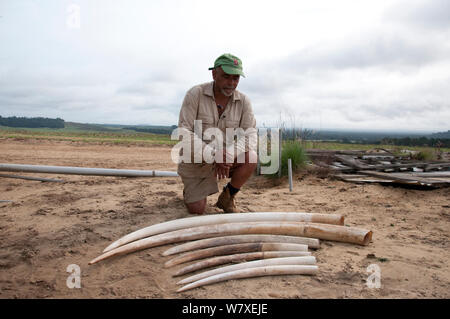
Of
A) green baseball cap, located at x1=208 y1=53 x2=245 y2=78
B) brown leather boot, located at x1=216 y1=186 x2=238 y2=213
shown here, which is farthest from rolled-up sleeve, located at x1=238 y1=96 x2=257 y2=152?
brown leather boot, located at x1=216 y1=186 x2=238 y2=213

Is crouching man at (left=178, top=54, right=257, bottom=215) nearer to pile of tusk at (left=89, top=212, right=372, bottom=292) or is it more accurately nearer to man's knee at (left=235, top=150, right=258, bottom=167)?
man's knee at (left=235, top=150, right=258, bottom=167)

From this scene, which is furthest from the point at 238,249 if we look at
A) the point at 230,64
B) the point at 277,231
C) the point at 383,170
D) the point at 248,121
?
the point at 383,170

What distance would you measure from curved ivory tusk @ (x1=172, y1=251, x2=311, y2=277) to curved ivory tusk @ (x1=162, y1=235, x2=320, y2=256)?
178mm

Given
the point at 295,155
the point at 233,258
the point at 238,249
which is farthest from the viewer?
the point at 295,155

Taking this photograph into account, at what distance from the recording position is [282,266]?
2.24 metres

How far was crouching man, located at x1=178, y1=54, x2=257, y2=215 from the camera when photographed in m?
3.30

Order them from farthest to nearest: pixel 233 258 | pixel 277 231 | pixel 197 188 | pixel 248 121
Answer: pixel 248 121, pixel 197 188, pixel 277 231, pixel 233 258

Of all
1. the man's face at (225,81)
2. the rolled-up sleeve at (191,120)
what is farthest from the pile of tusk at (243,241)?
the man's face at (225,81)

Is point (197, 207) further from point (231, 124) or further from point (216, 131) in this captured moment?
point (231, 124)

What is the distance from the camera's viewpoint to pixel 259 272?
86.1 inches

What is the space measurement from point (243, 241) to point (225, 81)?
5.13ft

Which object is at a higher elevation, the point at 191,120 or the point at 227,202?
the point at 191,120

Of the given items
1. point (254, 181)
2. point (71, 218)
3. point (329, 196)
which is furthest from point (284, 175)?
point (71, 218)

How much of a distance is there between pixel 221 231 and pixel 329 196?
2.31 meters
